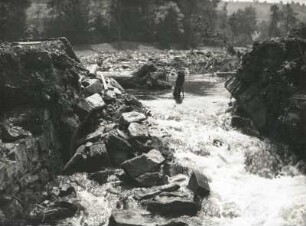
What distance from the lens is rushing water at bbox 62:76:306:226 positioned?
40.0 ft

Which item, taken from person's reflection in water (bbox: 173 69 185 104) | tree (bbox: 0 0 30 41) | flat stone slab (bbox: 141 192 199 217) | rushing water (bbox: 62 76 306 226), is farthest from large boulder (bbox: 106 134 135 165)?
tree (bbox: 0 0 30 41)

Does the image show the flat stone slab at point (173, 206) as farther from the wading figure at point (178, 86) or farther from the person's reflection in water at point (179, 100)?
the wading figure at point (178, 86)

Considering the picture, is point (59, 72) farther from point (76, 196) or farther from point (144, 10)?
point (144, 10)

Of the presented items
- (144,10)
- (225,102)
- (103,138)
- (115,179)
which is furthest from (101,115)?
(144,10)

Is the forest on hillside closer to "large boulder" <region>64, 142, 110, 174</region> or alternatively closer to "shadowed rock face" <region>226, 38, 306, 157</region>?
"shadowed rock face" <region>226, 38, 306, 157</region>

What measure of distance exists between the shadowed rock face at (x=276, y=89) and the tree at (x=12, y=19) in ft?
162

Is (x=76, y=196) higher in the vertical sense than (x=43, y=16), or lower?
lower

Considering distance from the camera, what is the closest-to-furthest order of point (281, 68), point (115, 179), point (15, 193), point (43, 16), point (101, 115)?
point (15, 193) → point (115, 179) → point (101, 115) → point (281, 68) → point (43, 16)

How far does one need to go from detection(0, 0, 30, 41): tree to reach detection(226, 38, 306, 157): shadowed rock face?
1943 inches

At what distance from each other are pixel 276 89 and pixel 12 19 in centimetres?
5576

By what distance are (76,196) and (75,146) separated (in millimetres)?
3076

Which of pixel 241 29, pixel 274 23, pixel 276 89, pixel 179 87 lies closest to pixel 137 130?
pixel 276 89

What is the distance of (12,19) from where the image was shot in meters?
66.6

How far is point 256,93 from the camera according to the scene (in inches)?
823
